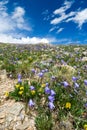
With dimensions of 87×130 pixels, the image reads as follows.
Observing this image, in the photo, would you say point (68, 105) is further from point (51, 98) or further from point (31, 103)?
point (31, 103)

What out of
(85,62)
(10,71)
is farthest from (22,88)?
(85,62)

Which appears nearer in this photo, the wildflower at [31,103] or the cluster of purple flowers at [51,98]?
the cluster of purple flowers at [51,98]

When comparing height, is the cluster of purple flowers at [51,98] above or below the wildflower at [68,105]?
above

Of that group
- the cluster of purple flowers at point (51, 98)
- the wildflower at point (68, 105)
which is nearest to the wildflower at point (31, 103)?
the cluster of purple flowers at point (51, 98)

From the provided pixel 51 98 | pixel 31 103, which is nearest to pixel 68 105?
pixel 51 98

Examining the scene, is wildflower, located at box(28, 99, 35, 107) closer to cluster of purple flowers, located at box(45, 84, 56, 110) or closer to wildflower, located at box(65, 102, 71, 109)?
cluster of purple flowers, located at box(45, 84, 56, 110)

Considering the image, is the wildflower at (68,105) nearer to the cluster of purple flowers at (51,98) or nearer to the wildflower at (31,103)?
the cluster of purple flowers at (51,98)

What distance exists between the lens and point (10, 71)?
10117 millimetres

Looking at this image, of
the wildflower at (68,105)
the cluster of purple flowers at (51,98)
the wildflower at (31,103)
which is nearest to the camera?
the cluster of purple flowers at (51,98)

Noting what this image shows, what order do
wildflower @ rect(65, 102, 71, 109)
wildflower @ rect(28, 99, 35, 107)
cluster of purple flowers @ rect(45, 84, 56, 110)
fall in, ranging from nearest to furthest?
1. cluster of purple flowers @ rect(45, 84, 56, 110)
2. wildflower @ rect(28, 99, 35, 107)
3. wildflower @ rect(65, 102, 71, 109)

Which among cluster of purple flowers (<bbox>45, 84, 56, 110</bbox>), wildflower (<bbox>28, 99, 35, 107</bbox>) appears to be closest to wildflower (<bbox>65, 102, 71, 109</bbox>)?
cluster of purple flowers (<bbox>45, 84, 56, 110</bbox>)

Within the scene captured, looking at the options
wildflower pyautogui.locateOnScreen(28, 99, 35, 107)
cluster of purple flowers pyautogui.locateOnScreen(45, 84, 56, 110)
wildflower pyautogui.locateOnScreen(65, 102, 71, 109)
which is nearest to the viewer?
cluster of purple flowers pyautogui.locateOnScreen(45, 84, 56, 110)

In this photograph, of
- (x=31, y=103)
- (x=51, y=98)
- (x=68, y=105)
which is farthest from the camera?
(x=68, y=105)

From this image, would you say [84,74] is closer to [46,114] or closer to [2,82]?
[2,82]
